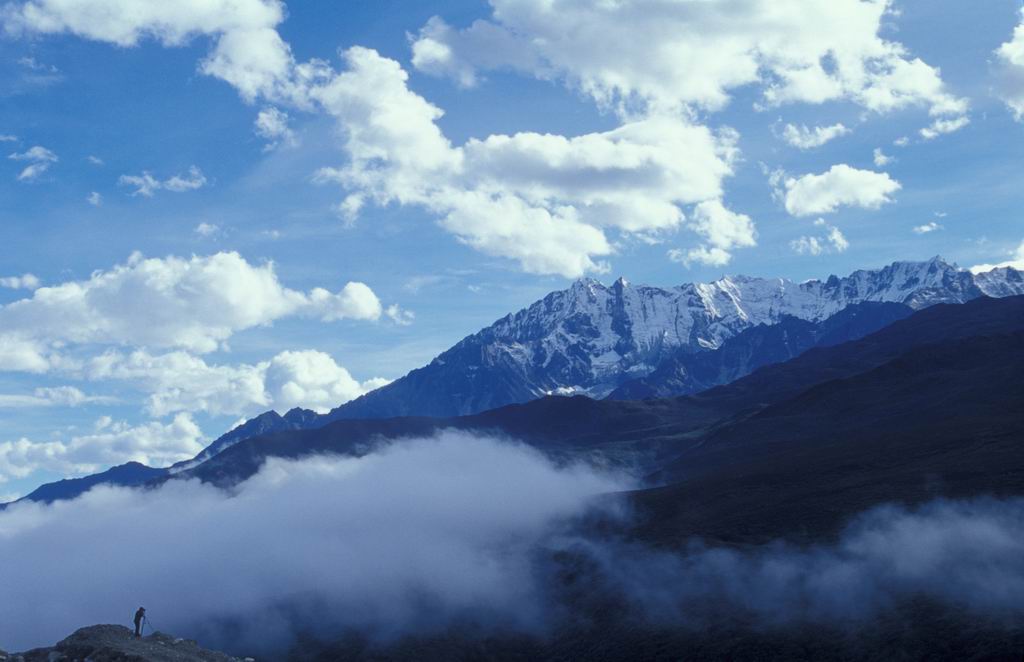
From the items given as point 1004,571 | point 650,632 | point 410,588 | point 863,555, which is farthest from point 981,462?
point 410,588

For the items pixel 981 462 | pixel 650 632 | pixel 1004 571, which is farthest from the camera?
pixel 981 462

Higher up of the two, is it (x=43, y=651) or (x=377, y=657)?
(x=43, y=651)

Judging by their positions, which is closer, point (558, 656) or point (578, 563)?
point (558, 656)

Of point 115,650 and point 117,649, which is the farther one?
point 117,649

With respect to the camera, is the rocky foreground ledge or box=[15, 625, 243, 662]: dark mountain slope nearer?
the rocky foreground ledge

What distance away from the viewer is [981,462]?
545 feet

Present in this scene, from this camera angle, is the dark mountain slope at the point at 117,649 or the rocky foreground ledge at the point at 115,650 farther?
the dark mountain slope at the point at 117,649

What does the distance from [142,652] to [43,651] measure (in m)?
8.44

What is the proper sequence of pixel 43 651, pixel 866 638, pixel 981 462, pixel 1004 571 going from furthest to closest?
1. pixel 981 462
2. pixel 1004 571
3. pixel 866 638
4. pixel 43 651

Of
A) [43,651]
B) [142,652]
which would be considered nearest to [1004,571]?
[142,652]

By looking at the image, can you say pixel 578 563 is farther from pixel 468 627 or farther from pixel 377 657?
pixel 377 657

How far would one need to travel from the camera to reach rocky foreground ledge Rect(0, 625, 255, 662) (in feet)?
277

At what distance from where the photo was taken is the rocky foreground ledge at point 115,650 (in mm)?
84375

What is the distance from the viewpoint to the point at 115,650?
280 feet
